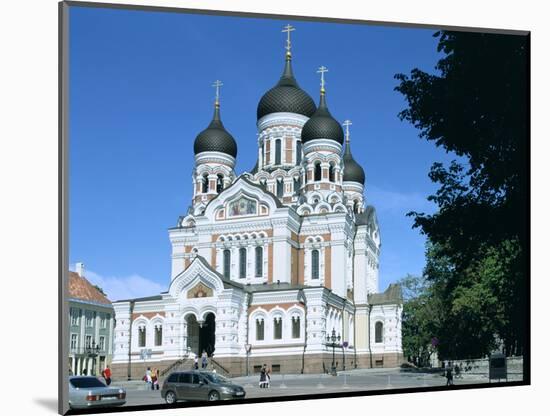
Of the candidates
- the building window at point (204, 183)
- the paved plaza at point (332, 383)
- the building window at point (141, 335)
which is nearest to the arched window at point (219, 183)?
the building window at point (204, 183)

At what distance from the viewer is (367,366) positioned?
50.9 feet

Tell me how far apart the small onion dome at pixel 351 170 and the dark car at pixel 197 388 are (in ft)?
37.7

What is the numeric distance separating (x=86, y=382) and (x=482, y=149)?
6.87 metres

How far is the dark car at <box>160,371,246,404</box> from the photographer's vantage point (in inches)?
458

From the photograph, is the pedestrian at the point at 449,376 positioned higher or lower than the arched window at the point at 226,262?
lower

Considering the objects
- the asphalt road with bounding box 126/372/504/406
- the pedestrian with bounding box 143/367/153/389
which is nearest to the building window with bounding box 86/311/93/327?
the asphalt road with bounding box 126/372/504/406

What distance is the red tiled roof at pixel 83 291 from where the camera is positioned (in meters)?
11.2

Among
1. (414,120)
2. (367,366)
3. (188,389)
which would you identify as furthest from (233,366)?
(414,120)

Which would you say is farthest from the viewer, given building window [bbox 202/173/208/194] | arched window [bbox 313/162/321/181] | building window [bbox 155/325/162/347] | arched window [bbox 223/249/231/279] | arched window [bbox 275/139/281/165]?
arched window [bbox 275/139/281/165]

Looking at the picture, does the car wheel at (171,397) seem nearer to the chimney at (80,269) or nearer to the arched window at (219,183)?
the chimney at (80,269)

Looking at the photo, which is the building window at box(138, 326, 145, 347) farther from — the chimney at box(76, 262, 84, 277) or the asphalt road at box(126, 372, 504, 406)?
the chimney at box(76, 262, 84, 277)

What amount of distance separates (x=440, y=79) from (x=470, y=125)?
85 centimetres

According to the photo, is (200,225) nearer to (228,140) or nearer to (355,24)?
(228,140)

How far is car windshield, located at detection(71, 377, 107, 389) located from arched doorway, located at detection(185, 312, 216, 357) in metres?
5.67
